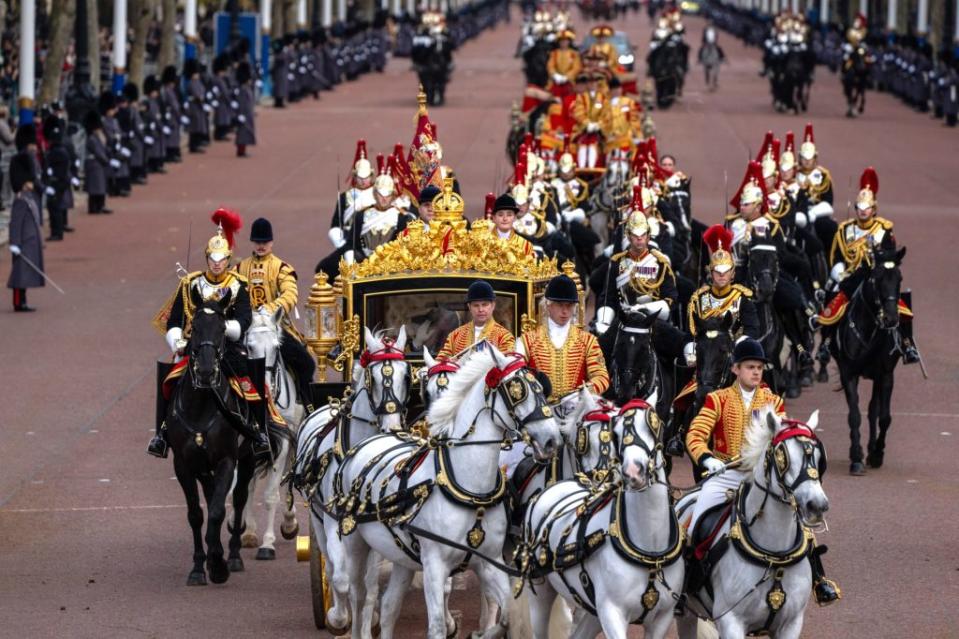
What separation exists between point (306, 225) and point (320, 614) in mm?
18023

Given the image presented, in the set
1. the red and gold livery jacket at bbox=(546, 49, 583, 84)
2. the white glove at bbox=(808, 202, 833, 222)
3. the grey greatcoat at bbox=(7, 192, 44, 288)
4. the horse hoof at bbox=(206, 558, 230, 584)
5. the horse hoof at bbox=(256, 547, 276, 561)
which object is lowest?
the horse hoof at bbox=(256, 547, 276, 561)

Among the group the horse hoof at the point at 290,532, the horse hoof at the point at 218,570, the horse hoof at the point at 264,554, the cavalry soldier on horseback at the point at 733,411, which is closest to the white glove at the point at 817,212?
the horse hoof at the point at 290,532

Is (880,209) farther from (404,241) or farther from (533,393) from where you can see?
(533,393)

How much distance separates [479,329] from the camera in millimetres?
11695

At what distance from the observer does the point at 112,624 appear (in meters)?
11.5

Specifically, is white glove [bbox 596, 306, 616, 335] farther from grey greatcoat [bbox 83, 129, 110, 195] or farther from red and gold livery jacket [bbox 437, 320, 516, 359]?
grey greatcoat [bbox 83, 129, 110, 195]

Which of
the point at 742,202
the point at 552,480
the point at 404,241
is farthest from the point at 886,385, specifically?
the point at 552,480

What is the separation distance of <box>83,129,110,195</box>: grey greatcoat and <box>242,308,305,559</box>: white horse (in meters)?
16.7

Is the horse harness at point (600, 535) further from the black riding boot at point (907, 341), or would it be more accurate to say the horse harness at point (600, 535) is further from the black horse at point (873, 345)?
the black riding boot at point (907, 341)

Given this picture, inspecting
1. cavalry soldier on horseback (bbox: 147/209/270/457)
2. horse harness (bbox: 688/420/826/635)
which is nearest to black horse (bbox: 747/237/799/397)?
cavalry soldier on horseback (bbox: 147/209/270/457)

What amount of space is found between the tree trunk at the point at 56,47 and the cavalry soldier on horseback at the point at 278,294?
2119cm

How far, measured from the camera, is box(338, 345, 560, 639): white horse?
9.61m

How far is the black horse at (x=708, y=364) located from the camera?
495 inches

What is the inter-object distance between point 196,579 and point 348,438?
5.90 ft
